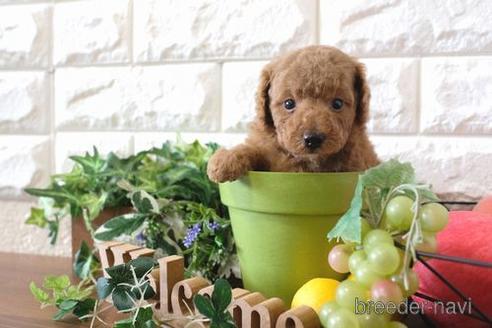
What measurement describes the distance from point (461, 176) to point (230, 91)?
0.43 meters

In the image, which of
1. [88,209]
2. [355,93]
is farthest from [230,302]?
[88,209]

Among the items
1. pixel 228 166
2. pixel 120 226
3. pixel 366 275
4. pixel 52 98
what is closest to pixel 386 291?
pixel 366 275

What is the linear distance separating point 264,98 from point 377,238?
0.26 metres

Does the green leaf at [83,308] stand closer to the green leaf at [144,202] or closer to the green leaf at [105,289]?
the green leaf at [105,289]

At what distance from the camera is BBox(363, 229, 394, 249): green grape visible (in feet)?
1.38

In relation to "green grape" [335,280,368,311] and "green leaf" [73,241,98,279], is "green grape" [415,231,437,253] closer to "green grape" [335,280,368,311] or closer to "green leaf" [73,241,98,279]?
"green grape" [335,280,368,311]

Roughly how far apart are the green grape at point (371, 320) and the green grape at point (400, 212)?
0.28ft

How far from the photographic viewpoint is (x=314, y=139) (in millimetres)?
534

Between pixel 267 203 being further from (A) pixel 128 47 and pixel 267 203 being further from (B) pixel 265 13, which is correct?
(A) pixel 128 47

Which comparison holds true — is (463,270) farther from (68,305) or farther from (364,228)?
(68,305)

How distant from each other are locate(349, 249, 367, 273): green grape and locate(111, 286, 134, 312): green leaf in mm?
253

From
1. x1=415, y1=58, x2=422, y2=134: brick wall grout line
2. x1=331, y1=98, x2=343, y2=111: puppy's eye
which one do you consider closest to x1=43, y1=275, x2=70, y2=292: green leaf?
x1=331, y1=98, x2=343, y2=111: puppy's eye

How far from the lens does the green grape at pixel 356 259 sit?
1.42ft

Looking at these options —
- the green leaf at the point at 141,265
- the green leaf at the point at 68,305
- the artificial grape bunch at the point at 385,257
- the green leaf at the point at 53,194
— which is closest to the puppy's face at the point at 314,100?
the artificial grape bunch at the point at 385,257
